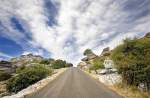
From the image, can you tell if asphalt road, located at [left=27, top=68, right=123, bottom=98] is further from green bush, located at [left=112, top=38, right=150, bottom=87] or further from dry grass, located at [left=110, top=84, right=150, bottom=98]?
green bush, located at [left=112, top=38, right=150, bottom=87]

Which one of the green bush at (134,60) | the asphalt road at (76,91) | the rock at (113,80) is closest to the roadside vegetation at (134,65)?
the green bush at (134,60)

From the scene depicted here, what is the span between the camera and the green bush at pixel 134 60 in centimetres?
1733

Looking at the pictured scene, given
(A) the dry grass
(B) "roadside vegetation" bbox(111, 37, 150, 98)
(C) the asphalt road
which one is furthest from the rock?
(A) the dry grass

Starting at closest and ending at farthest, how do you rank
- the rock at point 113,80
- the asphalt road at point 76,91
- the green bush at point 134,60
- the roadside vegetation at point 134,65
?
the asphalt road at point 76,91
the roadside vegetation at point 134,65
the green bush at point 134,60
the rock at point 113,80

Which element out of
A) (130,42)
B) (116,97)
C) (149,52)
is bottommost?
(116,97)

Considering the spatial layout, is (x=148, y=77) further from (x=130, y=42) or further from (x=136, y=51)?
Answer: (x=130, y=42)

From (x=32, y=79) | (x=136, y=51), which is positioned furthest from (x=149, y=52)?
(x=32, y=79)

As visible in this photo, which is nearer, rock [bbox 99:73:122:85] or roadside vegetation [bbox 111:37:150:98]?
roadside vegetation [bbox 111:37:150:98]

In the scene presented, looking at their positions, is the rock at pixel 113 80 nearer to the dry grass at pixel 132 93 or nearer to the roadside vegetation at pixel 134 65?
the roadside vegetation at pixel 134 65

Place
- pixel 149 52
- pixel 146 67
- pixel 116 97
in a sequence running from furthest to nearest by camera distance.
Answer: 1. pixel 149 52
2. pixel 146 67
3. pixel 116 97

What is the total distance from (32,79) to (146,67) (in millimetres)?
22007

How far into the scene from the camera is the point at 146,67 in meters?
17.6

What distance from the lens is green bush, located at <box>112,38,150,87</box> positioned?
682 inches

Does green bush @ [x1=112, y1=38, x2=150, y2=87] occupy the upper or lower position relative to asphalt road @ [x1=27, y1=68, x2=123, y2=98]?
upper
